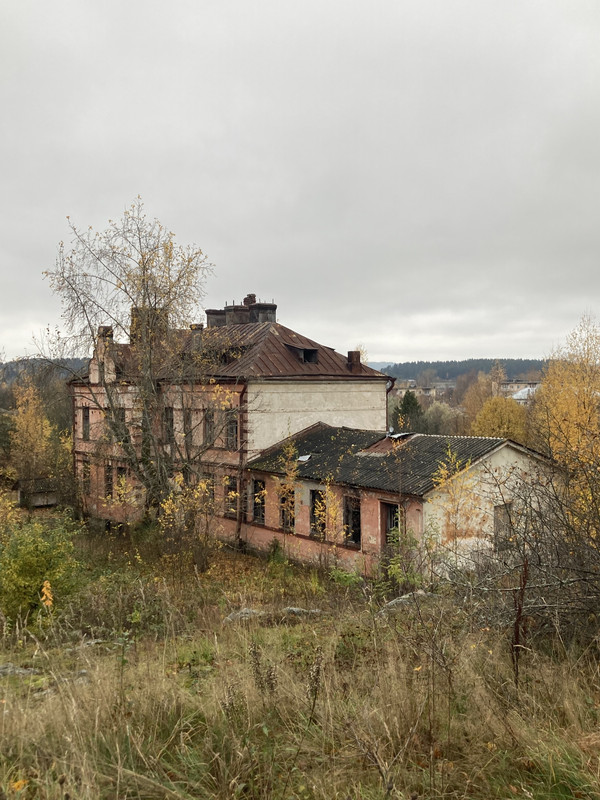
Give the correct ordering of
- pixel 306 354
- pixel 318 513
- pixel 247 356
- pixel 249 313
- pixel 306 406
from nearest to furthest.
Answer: pixel 318 513, pixel 247 356, pixel 306 406, pixel 306 354, pixel 249 313

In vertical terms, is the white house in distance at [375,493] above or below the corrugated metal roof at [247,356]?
below

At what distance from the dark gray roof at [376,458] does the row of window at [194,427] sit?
170 cm

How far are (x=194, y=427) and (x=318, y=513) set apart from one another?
541 centimetres

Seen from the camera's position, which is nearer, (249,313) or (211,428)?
(211,428)

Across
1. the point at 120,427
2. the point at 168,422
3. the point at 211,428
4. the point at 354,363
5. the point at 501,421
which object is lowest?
the point at 501,421

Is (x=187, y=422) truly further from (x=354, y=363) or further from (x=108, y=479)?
(x=108, y=479)

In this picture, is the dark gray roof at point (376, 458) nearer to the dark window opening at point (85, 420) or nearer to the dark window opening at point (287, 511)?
the dark window opening at point (287, 511)

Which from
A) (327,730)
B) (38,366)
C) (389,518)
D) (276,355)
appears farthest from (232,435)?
(327,730)

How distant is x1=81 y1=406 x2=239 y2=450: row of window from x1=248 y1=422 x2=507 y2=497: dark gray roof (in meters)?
1.70

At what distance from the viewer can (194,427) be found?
20.0m

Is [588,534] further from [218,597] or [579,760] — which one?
[218,597]

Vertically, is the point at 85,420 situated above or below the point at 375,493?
above

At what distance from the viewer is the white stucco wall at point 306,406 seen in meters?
22.5

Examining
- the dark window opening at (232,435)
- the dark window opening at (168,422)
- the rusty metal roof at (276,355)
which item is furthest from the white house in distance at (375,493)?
the dark window opening at (168,422)
